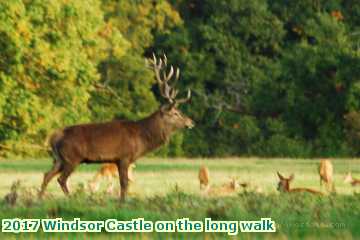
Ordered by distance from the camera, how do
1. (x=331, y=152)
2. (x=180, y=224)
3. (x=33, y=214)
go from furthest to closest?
(x=331, y=152) < (x=33, y=214) < (x=180, y=224)

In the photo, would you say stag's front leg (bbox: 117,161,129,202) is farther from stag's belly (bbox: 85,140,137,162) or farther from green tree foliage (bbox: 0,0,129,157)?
green tree foliage (bbox: 0,0,129,157)

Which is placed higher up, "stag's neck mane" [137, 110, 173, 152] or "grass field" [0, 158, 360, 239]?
"stag's neck mane" [137, 110, 173, 152]

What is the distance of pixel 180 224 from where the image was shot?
65.6 feet

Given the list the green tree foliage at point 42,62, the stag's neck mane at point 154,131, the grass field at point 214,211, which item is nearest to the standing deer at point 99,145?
the stag's neck mane at point 154,131

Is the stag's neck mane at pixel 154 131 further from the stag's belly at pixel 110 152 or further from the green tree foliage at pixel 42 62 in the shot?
the green tree foliage at pixel 42 62

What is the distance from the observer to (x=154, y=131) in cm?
2777

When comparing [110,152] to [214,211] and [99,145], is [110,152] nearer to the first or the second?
[99,145]

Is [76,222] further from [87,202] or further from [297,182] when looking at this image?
[297,182]

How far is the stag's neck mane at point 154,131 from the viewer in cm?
2758

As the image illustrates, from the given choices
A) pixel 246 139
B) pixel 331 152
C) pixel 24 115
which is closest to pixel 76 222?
pixel 24 115

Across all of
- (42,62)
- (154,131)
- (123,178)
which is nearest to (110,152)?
(123,178)

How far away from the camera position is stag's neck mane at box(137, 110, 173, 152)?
27.6 meters

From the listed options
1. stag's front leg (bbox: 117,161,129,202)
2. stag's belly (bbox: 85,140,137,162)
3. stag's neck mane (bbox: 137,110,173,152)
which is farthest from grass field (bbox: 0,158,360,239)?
stag's neck mane (bbox: 137,110,173,152)

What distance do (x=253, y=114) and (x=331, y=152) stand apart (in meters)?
8.38
